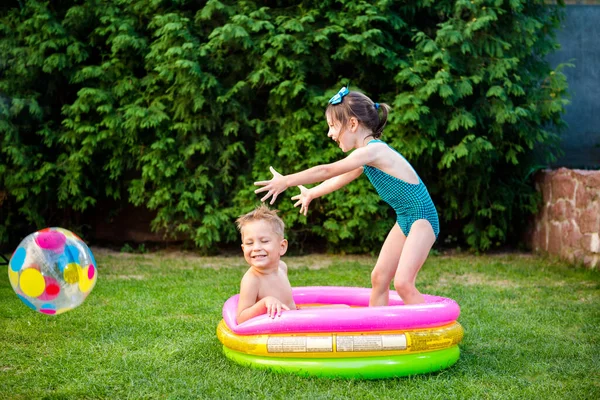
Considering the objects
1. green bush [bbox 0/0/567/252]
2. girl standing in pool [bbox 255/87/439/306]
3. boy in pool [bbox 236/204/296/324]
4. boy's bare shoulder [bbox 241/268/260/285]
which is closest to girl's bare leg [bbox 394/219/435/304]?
girl standing in pool [bbox 255/87/439/306]

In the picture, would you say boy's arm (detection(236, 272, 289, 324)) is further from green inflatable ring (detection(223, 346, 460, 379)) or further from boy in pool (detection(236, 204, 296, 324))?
green inflatable ring (detection(223, 346, 460, 379))

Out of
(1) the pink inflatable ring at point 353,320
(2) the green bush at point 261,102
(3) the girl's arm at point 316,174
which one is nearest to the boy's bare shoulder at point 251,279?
(1) the pink inflatable ring at point 353,320

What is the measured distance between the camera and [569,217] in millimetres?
7117

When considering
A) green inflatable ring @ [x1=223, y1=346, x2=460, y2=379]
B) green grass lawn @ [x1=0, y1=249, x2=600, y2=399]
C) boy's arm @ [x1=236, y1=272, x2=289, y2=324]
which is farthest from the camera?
boy's arm @ [x1=236, y1=272, x2=289, y2=324]

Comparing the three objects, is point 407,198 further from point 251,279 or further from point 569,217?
point 569,217

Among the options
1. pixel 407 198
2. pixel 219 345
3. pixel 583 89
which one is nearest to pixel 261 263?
pixel 219 345

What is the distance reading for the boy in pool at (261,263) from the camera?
388 cm

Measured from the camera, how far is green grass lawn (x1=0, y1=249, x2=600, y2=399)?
3.38 metres

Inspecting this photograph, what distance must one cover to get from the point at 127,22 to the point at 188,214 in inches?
85.4

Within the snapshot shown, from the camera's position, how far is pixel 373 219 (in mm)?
7770

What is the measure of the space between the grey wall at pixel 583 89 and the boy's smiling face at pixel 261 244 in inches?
211

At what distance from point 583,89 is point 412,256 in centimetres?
543

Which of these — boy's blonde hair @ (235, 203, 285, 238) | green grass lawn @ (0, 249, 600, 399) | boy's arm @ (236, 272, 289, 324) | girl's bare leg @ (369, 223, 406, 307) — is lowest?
green grass lawn @ (0, 249, 600, 399)

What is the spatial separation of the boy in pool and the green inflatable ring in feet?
1.10
